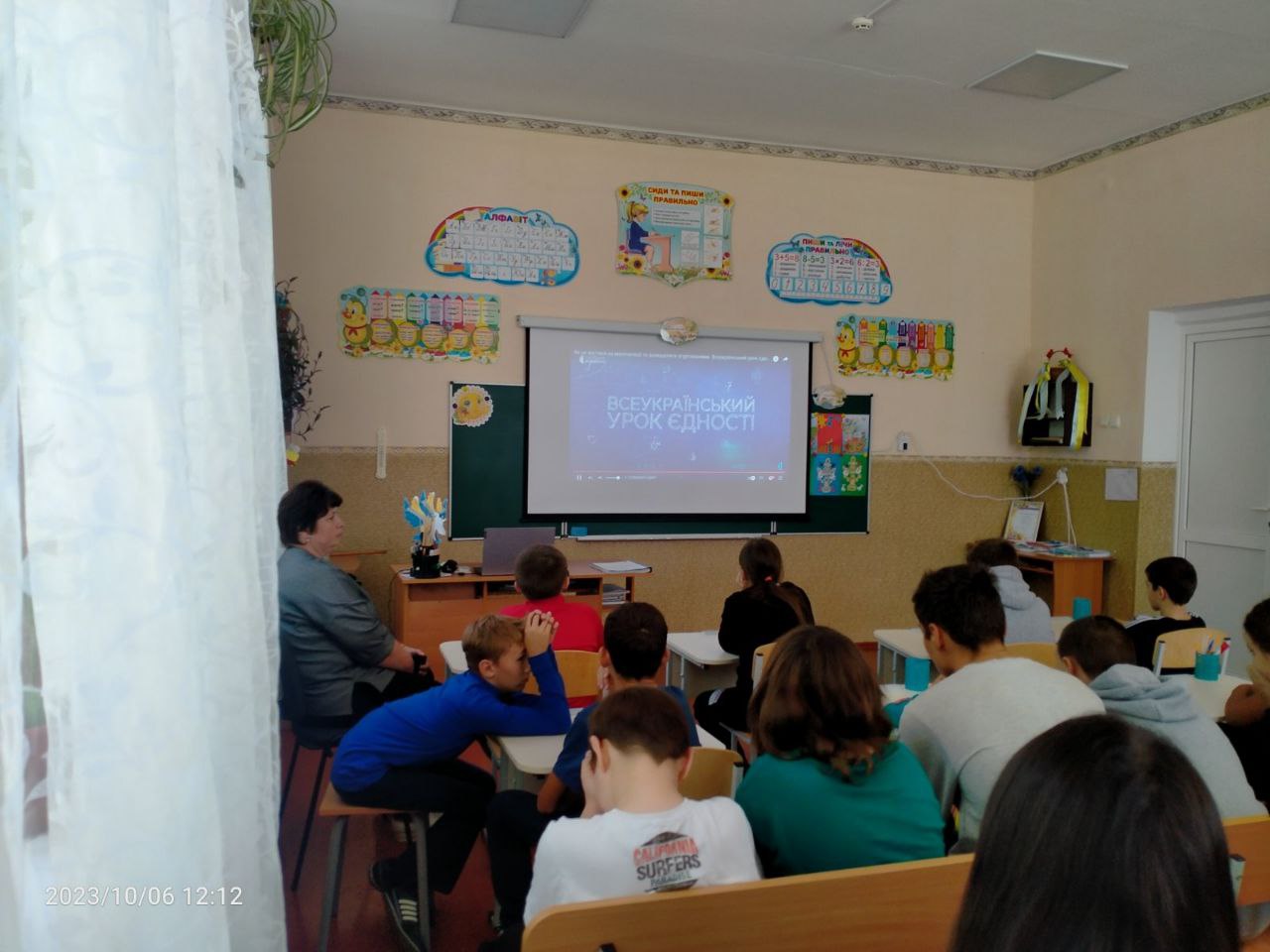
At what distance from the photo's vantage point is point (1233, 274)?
5.42 m

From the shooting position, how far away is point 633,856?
1.53 m

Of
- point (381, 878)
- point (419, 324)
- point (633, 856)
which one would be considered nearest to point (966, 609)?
point (633, 856)

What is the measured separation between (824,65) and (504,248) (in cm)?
206

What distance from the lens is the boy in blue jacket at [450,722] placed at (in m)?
2.53

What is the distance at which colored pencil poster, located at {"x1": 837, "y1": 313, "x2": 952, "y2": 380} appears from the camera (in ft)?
21.4

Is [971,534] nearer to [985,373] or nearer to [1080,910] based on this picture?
[985,373]

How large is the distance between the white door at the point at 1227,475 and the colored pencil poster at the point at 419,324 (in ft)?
14.0

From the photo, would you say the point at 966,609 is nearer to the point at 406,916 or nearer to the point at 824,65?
the point at 406,916

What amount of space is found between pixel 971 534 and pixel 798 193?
2644 mm

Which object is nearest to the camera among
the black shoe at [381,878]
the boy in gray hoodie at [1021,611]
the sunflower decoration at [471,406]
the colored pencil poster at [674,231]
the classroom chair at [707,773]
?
the classroom chair at [707,773]

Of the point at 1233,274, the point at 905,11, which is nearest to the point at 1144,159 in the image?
the point at 1233,274

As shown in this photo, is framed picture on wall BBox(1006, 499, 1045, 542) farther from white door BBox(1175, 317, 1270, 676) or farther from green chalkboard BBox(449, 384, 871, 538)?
green chalkboard BBox(449, 384, 871, 538)

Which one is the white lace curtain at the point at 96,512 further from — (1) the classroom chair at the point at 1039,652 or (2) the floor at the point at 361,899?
(1) the classroom chair at the point at 1039,652

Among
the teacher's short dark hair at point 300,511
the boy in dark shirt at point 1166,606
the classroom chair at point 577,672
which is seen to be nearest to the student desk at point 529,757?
the classroom chair at point 577,672
